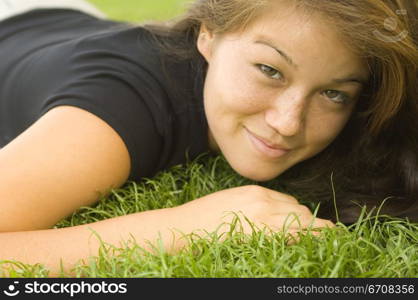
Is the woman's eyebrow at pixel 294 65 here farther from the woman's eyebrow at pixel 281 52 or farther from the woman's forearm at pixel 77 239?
the woman's forearm at pixel 77 239

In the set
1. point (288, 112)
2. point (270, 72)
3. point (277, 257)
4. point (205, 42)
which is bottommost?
point (277, 257)

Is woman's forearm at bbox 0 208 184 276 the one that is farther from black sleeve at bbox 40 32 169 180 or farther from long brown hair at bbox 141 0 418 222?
long brown hair at bbox 141 0 418 222

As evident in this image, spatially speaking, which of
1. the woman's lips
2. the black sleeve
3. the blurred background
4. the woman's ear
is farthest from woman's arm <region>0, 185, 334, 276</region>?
the blurred background

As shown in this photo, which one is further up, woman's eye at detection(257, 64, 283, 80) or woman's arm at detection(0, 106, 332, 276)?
woman's eye at detection(257, 64, 283, 80)

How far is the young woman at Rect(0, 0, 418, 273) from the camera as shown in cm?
201

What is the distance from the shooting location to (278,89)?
2.10 metres

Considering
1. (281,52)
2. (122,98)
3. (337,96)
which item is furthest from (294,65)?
(122,98)

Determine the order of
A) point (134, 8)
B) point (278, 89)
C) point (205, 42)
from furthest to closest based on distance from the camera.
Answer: point (134, 8), point (205, 42), point (278, 89)

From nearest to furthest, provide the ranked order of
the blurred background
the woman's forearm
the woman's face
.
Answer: the woman's forearm, the woman's face, the blurred background

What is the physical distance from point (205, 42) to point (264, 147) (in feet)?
1.39

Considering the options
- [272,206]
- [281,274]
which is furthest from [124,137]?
[281,274]

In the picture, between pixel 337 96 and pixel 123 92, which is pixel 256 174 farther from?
pixel 123 92

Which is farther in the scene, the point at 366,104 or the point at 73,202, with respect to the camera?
the point at 366,104

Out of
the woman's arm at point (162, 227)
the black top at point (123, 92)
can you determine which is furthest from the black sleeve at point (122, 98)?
the woman's arm at point (162, 227)
